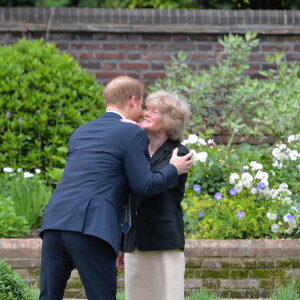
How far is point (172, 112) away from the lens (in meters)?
3.86

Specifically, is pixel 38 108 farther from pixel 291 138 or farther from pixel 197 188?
pixel 291 138

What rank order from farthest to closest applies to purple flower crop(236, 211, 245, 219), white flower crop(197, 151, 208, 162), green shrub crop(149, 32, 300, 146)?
green shrub crop(149, 32, 300, 146) < white flower crop(197, 151, 208, 162) < purple flower crop(236, 211, 245, 219)

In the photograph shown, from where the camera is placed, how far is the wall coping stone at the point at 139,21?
7.75m

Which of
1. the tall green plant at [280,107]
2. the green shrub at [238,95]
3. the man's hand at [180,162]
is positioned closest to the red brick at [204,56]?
the green shrub at [238,95]

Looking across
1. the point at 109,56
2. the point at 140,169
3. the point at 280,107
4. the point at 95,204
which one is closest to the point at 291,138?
the point at 280,107

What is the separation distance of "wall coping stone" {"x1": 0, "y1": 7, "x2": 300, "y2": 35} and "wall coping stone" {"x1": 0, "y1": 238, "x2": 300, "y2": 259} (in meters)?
3.40

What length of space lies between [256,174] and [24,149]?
7.37 feet

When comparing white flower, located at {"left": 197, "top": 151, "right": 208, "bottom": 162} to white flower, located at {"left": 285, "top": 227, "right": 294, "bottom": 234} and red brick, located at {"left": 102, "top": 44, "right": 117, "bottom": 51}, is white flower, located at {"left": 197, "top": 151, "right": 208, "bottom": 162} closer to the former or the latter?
white flower, located at {"left": 285, "top": 227, "right": 294, "bottom": 234}

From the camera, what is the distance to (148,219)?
3.71 meters

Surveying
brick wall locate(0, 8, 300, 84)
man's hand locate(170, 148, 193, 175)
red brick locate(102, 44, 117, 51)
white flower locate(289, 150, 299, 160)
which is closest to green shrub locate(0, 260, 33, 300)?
man's hand locate(170, 148, 193, 175)

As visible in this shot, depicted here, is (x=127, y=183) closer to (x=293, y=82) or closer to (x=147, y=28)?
(x=293, y=82)

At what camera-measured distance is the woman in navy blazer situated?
3697 mm

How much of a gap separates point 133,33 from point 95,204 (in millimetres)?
4790

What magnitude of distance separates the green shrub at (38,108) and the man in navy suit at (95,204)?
282 cm
